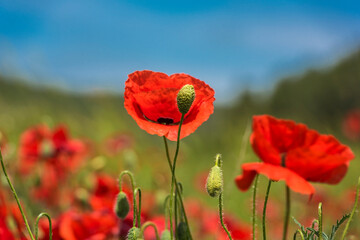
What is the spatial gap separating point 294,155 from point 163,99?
309 millimetres

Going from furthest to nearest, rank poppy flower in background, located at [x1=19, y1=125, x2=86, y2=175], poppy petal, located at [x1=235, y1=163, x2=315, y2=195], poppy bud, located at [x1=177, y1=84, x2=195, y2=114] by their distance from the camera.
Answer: poppy flower in background, located at [x1=19, y1=125, x2=86, y2=175] → poppy petal, located at [x1=235, y1=163, x2=315, y2=195] → poppy bud, located at [x1=177, y1=84, x2=195, y2=114]

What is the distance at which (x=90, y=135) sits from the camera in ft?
18.8

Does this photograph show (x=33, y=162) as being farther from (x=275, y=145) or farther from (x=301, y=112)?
(x=301, y=112)

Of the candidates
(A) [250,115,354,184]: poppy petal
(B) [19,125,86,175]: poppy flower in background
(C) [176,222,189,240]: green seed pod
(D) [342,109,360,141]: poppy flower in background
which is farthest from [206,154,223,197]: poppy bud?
(D) [342,109,360,141]: poppy flower in background

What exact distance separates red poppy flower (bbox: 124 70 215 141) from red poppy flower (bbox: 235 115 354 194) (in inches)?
6.6

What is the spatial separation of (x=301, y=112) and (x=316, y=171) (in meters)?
10.6

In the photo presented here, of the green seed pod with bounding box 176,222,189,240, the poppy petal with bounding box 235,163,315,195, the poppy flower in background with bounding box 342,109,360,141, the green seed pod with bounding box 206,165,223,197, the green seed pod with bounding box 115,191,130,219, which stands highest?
the green seed pod with bounding box 206,165,223,197

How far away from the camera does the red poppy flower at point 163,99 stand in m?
0.78

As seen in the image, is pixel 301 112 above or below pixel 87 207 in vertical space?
below

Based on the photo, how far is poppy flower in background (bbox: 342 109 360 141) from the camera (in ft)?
32.0

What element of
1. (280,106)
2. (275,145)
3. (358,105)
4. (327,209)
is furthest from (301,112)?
(275,145)

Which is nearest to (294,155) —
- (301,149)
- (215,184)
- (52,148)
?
(301,149)

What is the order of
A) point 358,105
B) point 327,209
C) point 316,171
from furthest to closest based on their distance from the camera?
point 358,105 < point 327,209 < point 316,171

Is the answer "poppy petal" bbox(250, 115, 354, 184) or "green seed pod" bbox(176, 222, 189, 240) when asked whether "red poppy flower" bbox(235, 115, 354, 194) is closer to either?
"poppy petal" bbox(250, 115, 354, 184)
